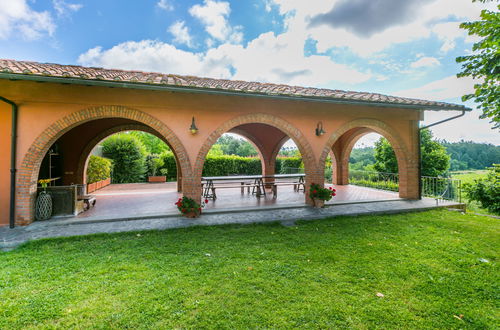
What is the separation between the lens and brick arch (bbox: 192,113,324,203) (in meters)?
6.32

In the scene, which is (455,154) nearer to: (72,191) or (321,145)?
(321,145)

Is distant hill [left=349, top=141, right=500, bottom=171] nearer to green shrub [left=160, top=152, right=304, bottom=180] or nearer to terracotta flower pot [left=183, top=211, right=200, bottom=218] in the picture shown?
green shrub [left=160, top=152, right=304, bottom=180]

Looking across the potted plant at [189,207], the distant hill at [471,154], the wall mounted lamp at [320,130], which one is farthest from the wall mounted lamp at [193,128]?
the distant hill at [471,154]

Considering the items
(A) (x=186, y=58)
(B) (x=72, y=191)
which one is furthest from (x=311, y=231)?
(A) (x=186, y=58)

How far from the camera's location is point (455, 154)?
102ft

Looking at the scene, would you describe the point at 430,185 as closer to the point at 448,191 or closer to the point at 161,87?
the point at 448,191

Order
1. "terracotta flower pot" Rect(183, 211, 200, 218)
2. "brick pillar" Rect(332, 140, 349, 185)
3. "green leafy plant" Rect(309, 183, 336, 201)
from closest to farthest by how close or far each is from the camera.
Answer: "terracotta flower pot" Rect(183, 211, 200, 218) < "green leafy plant" Rect(309, 183, 336, 201) < "brick pillar" Rect(332, 140, 349, 185)

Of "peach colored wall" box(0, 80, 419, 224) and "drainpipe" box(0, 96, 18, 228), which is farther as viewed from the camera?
"peach colored wall" box(0, 80, 419, 224)

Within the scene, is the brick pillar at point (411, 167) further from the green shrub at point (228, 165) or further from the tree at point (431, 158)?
the green shrub at point (228, 165)

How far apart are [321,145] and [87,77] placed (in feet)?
21.7

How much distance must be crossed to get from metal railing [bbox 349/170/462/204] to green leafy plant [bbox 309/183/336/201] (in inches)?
160

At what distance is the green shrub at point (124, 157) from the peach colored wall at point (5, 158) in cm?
1033

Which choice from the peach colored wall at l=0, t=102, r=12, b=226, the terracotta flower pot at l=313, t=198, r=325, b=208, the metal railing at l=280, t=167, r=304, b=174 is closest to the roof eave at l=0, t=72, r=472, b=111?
the peach colored wall at l=0, t=102, r=12, b=226

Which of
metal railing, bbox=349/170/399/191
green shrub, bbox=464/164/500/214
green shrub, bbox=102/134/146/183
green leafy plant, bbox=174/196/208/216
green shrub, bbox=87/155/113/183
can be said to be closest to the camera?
green leafy plant, bbox=174/196/208/216
